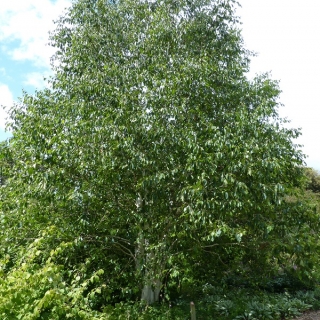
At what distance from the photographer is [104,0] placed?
8594mm

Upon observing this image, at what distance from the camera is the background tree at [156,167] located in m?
5.53

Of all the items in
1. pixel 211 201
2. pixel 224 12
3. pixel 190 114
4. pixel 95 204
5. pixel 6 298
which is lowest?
pixel 6 298

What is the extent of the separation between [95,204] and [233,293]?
15.3ft

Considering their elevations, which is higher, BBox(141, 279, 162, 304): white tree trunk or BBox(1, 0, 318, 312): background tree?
BBox(1, 0, 318, 312): background tree

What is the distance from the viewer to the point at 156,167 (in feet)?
19.3

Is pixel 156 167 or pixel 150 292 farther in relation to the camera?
pixel 150 292

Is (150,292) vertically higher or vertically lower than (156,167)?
lower

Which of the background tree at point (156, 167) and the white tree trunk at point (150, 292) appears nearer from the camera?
the background tree at point (156, 167)

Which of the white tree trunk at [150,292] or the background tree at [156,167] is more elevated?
the background tree at [156,167]

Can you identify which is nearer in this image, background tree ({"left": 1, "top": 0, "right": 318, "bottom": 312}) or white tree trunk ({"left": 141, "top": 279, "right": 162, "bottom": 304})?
background tree ({"left": 1, "top": 0, "right": 318, "bottom": 312})

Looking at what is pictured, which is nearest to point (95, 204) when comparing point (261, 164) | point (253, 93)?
point (261, 164)

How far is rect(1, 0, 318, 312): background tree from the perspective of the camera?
218 inches

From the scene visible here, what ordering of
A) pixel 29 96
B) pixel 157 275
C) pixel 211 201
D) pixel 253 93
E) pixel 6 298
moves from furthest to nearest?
pixel 29 96, pixel 253 93, pixel 157 275, pixel 211 201, pixel 6 298

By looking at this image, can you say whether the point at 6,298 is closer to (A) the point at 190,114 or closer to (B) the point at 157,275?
(B) the point at 157,275
